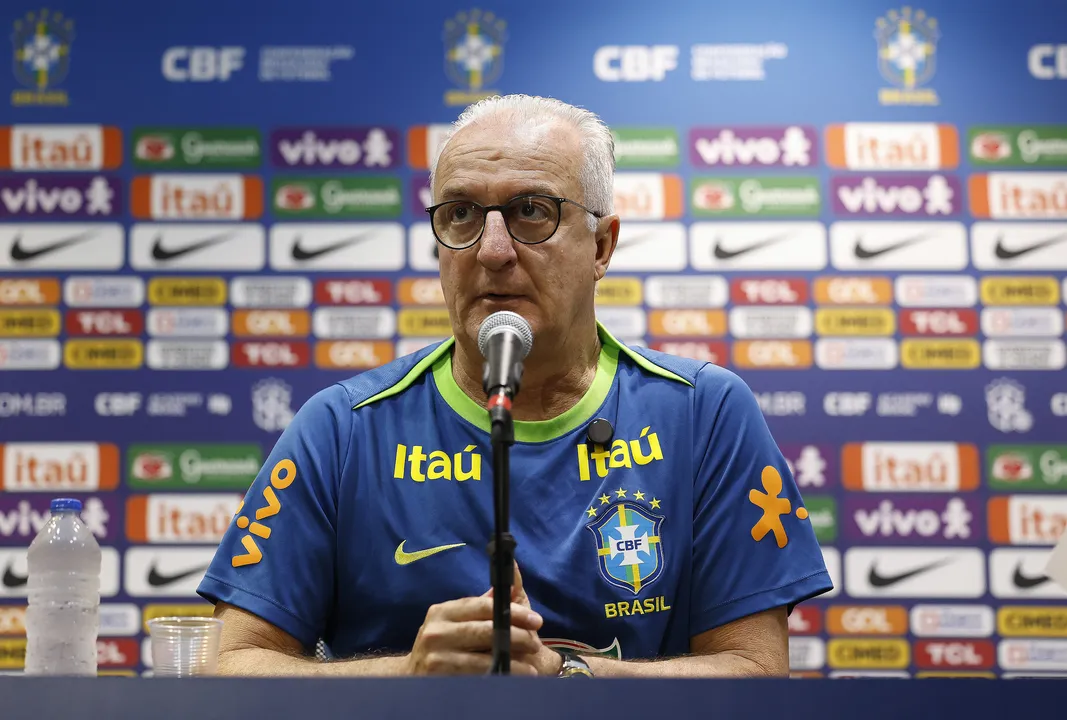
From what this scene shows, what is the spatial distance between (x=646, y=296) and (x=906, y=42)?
3.84ft

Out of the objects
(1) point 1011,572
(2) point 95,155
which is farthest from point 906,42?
(2) point 95,155

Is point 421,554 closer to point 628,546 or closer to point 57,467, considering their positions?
point 628,546

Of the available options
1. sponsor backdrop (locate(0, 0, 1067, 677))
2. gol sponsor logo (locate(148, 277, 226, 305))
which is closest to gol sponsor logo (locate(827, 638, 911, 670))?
sponsor backdrop (locate(0, 0, 1067, 677))

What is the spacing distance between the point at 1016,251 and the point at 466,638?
2.58 metres

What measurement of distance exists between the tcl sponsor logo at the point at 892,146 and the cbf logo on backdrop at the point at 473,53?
109 centimetres

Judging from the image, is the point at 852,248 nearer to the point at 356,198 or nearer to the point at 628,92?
the point at 628,92

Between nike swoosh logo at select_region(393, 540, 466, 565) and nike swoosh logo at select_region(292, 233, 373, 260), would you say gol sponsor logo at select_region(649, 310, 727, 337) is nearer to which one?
nike swoosh logo at select_region(292, 233, 373, 260)

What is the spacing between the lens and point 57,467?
10.7 feet

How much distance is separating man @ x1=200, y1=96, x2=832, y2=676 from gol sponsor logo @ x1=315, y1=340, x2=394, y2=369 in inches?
54.0

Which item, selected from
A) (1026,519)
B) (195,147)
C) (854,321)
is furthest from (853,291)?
(195,147)

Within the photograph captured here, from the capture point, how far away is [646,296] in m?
3.30

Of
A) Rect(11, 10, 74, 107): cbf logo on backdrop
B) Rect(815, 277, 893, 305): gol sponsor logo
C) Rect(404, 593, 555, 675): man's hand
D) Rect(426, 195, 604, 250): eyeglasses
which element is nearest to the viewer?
Rect(404, 593, 555, 675): man's hand

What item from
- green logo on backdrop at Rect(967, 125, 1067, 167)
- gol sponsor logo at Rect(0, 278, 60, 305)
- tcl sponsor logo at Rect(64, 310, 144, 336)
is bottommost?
tcl sponsor logo at Rect(64, 310, 144, 336)

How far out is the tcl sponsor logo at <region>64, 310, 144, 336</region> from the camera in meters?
3.29
